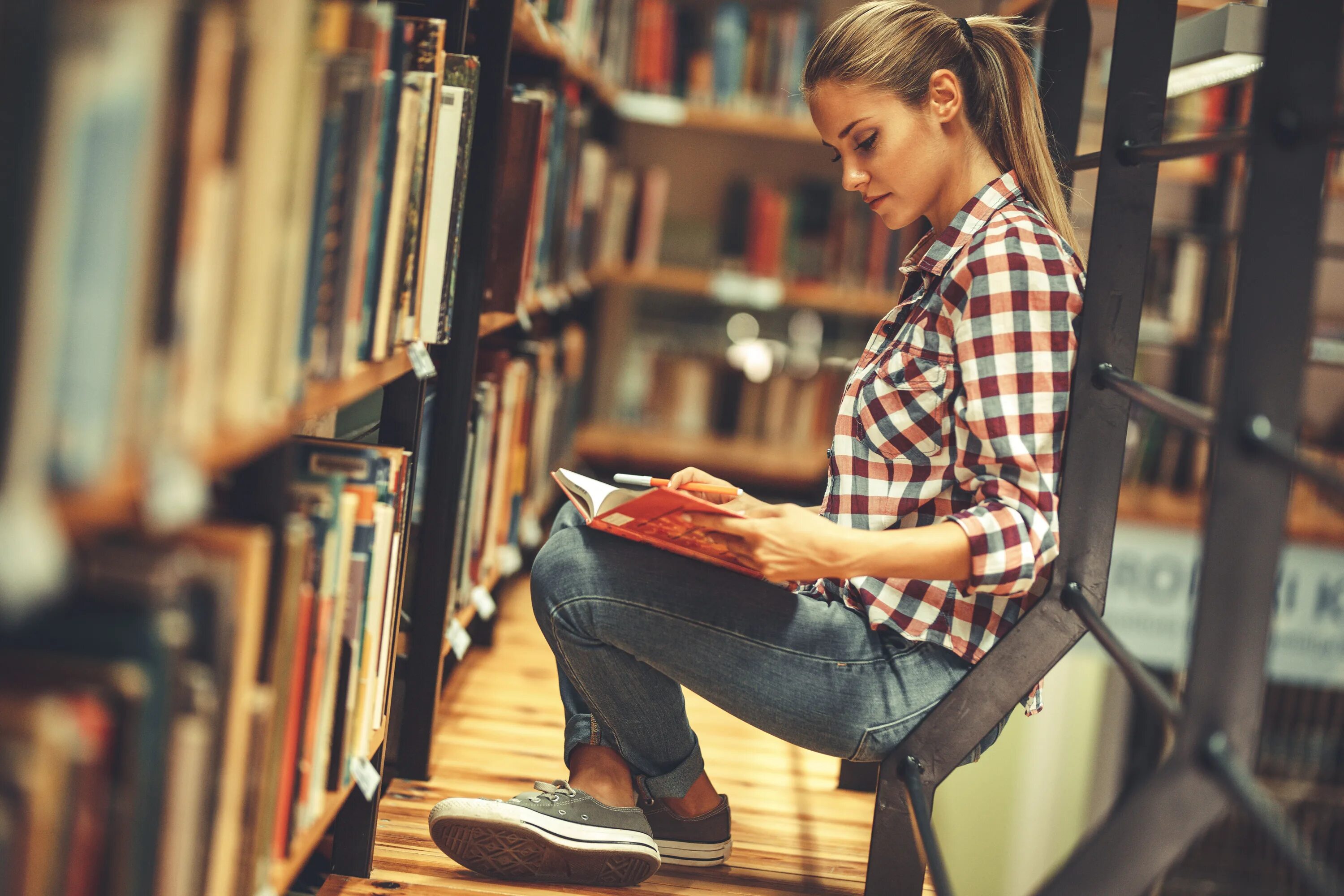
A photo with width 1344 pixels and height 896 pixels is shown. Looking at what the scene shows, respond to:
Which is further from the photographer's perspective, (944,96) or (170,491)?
(944,96)

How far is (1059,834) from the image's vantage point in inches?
163

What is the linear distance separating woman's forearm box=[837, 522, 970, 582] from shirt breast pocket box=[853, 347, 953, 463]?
4.7 inches

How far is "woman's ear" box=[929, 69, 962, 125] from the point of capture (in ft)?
→ 4.51

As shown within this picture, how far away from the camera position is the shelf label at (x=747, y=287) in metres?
3.37

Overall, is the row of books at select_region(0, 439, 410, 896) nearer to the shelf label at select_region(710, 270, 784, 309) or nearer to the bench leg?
the bench leg

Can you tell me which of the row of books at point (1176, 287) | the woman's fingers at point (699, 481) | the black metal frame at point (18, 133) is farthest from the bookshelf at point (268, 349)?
the row of books at point (1176, 287)

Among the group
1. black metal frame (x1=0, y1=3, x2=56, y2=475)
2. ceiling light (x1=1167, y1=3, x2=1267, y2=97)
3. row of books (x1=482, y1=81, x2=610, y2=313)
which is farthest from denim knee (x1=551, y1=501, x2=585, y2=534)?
black metal frame (x1=0, y1=3, x2=56, y2=475)

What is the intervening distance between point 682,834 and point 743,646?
1.22ft

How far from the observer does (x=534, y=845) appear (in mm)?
1414

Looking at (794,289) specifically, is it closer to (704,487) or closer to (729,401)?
(729,401)

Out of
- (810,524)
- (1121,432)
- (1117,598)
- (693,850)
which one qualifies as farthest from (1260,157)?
(1117,598)

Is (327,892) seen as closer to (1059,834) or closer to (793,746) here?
(793,746)

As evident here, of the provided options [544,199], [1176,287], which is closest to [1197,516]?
[1176,287]

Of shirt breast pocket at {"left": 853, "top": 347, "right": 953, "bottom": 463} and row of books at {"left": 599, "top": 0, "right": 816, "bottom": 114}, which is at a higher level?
row of books at {"left": 599, "top": 0, "right": 816, "bottom": 114}
